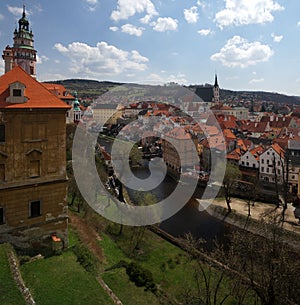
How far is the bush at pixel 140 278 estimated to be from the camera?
41.4 feet

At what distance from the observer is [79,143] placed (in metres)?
24.1

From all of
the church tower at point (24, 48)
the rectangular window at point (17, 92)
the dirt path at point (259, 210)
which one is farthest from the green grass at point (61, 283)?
the church tower at point (24, 48)

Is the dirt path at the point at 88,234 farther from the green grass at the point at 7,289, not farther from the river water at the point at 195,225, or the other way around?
the river water at the point at 195,225

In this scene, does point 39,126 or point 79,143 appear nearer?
point 39,126

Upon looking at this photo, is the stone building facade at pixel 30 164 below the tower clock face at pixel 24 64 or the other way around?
below

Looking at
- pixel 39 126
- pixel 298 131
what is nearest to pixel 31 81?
pixel 39 126

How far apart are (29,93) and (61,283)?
724cm

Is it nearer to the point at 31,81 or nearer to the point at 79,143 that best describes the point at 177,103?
the point at 79,143

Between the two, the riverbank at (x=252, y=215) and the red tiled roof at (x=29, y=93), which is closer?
the red tiled roof at (x=29, y=93)

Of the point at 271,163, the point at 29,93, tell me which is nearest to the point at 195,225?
the point at 271,163

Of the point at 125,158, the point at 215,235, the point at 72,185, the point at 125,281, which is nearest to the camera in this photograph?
the point at 125,281

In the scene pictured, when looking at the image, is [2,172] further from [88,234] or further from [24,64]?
[24,64]

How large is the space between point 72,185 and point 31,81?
27.8 feet

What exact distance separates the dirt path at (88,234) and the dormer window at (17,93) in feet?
22.4
